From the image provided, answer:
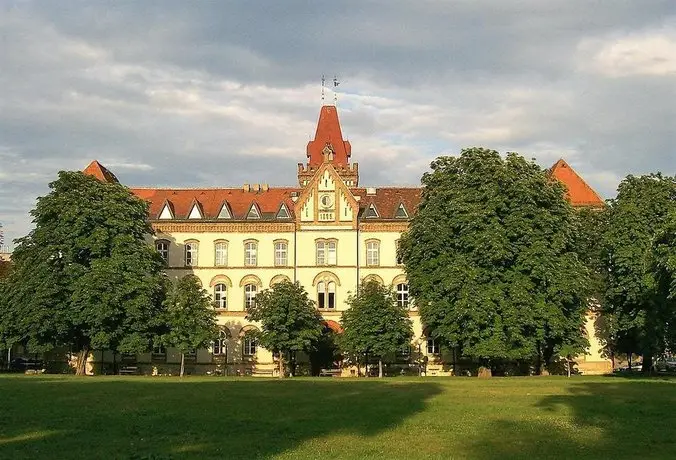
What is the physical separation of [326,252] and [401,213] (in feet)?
23.4

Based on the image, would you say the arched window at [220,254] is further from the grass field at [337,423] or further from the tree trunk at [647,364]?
the tree trunk at [647,364]

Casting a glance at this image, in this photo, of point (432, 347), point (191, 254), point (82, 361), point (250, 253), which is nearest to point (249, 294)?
point (250, 253)

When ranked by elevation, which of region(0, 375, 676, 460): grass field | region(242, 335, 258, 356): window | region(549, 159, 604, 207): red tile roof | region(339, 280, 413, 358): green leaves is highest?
region(549, 159, 604, 207): red tile roof

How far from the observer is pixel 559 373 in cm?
6581

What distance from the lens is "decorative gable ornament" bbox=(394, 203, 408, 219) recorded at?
7156 cm

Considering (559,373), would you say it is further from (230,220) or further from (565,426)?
(565,426)

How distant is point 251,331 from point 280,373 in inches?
171

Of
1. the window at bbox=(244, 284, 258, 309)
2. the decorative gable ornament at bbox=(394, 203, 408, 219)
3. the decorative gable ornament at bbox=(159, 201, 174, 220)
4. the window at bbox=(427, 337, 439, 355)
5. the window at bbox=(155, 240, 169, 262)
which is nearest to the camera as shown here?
the window at bbox=(427, 337, 439, 355)

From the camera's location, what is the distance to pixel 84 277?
58406mm

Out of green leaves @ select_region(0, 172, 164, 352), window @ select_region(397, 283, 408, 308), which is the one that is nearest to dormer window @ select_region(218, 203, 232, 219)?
green leaves @ select_region(0, 172, 164, 352)

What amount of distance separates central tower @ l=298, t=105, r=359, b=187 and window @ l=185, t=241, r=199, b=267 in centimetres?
2442

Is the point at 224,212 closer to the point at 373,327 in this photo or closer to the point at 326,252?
the point at 326,252

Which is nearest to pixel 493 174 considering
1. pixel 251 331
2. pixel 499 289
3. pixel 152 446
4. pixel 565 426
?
pixel 499 289

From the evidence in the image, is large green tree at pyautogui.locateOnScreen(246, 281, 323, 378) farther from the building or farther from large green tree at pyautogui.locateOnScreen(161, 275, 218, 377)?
the building
